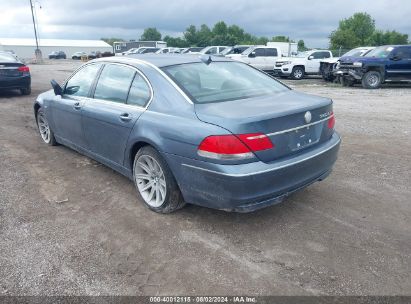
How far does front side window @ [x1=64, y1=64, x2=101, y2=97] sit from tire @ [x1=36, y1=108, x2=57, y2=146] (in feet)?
3.55

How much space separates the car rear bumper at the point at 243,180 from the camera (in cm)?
319

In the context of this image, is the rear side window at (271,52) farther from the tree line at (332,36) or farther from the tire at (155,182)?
the tree line at (332,36)

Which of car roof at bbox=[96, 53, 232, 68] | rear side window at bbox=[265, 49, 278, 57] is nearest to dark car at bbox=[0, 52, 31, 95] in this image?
car roof at bbox=[96, 53, 232, 68]

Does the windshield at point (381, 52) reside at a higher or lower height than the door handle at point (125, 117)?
higher

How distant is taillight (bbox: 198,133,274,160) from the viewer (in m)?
3.16

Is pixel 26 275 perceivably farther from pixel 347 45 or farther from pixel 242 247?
pixel 347 45

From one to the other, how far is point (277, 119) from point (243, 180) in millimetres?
621

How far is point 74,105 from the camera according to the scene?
509 centimetres

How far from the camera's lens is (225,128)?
10.5ft

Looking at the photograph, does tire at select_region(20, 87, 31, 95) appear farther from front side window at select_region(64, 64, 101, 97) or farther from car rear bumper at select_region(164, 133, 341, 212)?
car rear bumper at select_region(164, 133, 341, 212)

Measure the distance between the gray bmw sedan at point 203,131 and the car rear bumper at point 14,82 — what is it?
342 inches

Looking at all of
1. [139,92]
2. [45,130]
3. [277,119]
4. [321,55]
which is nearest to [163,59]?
[139,92]

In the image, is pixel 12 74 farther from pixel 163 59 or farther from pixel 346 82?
pixel 346 82

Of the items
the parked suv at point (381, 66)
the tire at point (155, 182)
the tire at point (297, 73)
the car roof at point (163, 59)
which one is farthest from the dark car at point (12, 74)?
the tire at point (297, 73)
